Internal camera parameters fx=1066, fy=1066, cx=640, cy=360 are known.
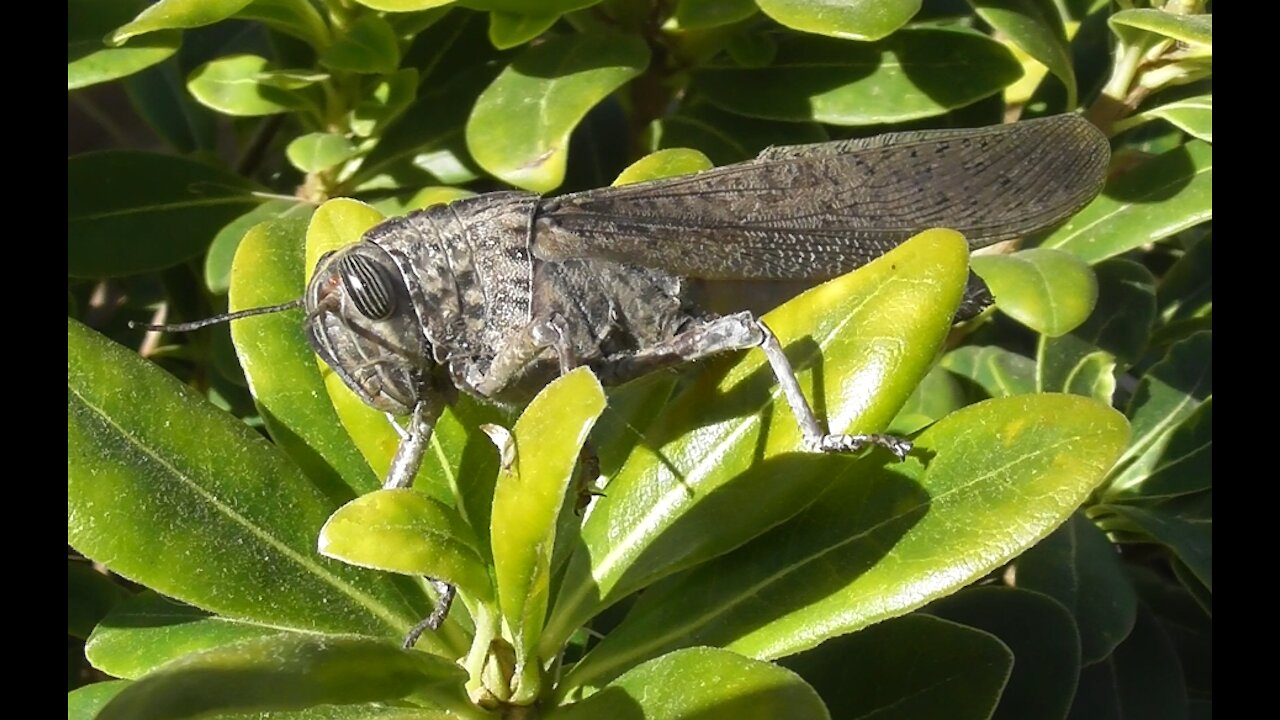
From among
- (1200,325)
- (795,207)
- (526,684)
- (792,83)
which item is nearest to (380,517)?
(526,684)

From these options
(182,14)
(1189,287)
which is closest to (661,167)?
(182,14)

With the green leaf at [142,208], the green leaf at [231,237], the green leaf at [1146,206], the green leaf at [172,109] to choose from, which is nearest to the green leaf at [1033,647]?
the green leaf at [1146,206]

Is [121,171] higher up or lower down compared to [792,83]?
lower down

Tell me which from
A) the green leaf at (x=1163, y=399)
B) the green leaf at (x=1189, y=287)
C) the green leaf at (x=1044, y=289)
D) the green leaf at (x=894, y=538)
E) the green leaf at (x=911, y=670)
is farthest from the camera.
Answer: the green leaf at (x=1189, y=287)

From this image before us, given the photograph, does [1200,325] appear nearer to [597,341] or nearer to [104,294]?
[597,341]

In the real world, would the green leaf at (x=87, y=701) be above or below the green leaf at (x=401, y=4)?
below

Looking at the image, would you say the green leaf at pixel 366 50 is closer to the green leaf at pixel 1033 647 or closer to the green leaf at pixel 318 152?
the green leaf at pixel 318 152

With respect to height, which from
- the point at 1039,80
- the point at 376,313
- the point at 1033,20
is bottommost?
the point at 376,313
